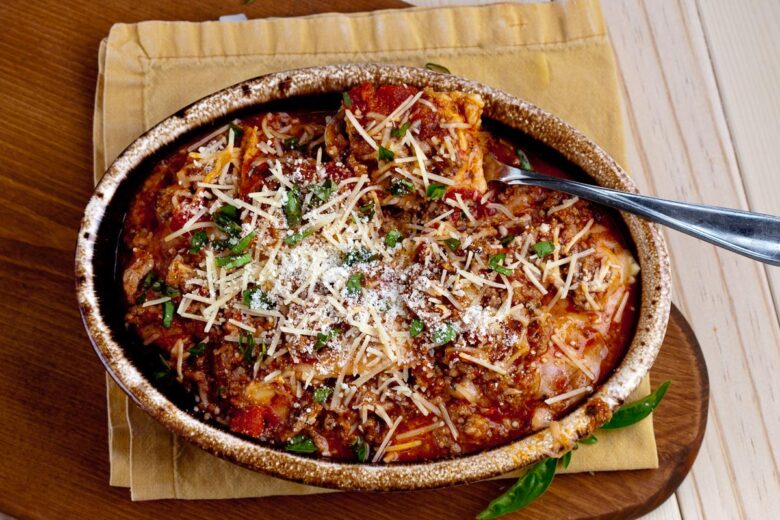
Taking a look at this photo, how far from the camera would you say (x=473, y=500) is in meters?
2.77

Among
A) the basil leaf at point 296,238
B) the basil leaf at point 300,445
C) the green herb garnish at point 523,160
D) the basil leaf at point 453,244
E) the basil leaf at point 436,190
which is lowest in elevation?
the basil leaf at point 300,445

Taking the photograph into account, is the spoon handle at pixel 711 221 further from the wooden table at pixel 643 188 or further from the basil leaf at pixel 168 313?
the basil leaf at pixel 168 313

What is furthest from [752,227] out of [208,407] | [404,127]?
[208,407]

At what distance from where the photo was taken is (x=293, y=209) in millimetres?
2350

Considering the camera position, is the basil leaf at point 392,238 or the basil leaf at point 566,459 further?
the basil leaf at point 566,459

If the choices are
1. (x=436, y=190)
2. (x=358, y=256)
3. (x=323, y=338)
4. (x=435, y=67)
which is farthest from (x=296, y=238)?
(x=435, y=67)

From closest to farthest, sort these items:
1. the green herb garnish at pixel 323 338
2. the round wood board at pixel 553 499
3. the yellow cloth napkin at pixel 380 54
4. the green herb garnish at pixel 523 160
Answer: the green herb garnish at pixel 323 338
the green herb garnish at pixel 523 160
the round wood board at pixel 553 499
the yellow cloth napkin at pixel 380 54

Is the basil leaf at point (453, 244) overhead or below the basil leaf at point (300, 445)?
overhead

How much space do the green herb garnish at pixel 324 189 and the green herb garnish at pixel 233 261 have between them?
0.28 m

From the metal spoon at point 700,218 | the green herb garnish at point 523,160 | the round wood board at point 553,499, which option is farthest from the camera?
the round wood board at point 553,499

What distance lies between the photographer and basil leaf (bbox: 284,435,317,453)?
238 cm

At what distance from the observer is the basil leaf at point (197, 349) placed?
2.40 m

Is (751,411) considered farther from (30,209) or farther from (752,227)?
(30,209)

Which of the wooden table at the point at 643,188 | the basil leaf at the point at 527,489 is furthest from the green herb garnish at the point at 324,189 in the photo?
the basil leaf at the point at 527,489
